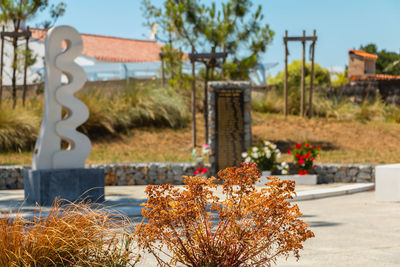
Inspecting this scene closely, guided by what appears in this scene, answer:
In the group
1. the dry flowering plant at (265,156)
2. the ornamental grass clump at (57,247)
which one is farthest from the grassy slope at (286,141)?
the ornamental grass clump at (57,247)

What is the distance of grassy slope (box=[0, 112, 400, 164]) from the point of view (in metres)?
16.7

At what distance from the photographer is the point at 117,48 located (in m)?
49.7

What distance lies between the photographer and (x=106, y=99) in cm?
2109

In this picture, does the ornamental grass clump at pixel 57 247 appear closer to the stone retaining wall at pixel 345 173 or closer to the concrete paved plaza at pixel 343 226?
the concrete paved plaza at pixel 343 226

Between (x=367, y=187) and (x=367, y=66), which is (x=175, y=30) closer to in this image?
(x=367, y=187)

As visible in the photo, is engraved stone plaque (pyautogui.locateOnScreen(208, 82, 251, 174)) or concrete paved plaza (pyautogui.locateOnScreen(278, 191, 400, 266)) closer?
concrete paved plaza (pyautogui.locateOnScreen(278, 191, 400, 266))

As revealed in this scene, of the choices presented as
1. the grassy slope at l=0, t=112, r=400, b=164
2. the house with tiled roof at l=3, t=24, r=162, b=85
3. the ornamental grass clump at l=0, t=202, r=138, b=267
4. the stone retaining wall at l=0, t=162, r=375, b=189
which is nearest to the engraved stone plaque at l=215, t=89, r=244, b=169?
the stone retaining wall at l=0, t=162, r=375, b=189

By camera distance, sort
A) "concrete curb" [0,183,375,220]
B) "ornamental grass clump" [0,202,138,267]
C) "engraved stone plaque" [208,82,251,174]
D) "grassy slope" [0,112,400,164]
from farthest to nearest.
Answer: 1. "grassy slope" [0,112,400,164]
2. "engraved stone plaque" [208,82,251,174]
3. "concrete curb" [0,183,375,220]
4. "ornamental grass clump" [0,202,138,267]

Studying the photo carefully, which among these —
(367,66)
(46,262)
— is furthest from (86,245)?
(367,66)

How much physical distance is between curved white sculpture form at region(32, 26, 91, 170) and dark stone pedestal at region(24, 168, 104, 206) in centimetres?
27

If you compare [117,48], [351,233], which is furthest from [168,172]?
[117,48]

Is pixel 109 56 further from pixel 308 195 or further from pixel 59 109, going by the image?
pixel 308 195

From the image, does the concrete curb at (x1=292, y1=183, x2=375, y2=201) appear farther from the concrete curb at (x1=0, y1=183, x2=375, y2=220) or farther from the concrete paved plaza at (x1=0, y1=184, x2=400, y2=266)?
the concrete paved plaza at (x1=0, y1=184, x2=400, y2=266)

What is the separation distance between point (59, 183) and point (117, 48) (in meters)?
40.2
